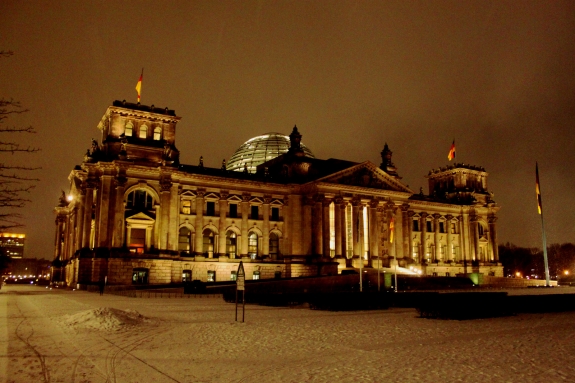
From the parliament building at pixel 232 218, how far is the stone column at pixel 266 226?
0.16 meters

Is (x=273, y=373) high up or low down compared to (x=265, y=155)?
down

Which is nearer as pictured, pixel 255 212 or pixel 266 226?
pixel 266 226

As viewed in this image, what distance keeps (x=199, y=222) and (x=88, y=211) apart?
49.3 feet

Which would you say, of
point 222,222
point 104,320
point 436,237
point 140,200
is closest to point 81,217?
point 140,200

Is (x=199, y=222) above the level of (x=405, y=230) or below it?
below

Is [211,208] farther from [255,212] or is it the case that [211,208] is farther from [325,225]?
[325,225]

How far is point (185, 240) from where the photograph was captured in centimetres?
7475

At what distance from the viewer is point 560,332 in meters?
22.6

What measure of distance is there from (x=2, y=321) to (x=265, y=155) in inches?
3190

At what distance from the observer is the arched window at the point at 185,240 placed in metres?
74.2

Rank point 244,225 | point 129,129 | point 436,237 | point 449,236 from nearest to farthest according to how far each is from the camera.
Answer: point 129,129, point 244,225, point 436,237, point 449,236

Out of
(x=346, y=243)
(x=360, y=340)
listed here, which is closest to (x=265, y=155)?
(x=346, y=243)

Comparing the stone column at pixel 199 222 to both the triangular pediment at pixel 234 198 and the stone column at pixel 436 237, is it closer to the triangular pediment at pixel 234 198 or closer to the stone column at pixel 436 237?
the triangular pediment at pixel 234 198

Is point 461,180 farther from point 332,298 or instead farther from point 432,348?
point 432,348
